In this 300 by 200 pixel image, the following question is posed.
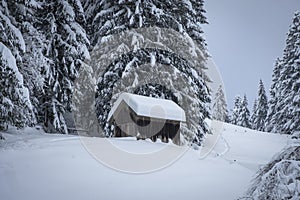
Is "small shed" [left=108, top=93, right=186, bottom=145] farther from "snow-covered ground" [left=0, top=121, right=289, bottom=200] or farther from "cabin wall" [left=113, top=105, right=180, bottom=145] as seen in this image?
"snow-covered ground" [left=0, top=121, right=289, bottom=200]

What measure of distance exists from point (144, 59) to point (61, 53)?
471cm

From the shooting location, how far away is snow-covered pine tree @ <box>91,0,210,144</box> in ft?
46.5

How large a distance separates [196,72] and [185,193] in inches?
431

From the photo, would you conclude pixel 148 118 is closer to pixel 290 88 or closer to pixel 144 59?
pixel 144 59

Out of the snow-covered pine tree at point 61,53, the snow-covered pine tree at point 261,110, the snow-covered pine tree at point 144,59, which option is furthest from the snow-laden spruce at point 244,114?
the snow-covered pine tree at point 61,53

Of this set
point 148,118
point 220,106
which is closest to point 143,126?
point 148,118

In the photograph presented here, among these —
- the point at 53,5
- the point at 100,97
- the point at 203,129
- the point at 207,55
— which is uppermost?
the point at 53,5

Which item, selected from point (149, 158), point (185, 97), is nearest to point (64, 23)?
point (185, 97)

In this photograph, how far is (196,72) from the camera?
1477 cm

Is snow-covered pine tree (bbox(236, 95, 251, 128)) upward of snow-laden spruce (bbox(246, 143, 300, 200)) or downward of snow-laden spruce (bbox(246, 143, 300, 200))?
downward

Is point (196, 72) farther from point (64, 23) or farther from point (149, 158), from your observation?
point (149, 158)

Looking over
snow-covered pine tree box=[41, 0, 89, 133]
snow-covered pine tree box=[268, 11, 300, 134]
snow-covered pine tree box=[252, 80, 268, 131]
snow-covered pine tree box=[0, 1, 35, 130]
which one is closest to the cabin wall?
snow-covered pine tree box=[0, 1, 35, 130]

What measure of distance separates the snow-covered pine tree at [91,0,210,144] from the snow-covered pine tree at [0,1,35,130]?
608 centimetres

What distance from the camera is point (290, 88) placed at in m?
23.7
